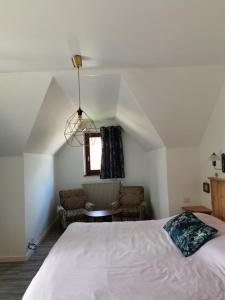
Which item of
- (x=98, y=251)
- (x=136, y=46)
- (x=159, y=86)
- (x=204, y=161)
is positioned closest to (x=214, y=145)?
(x=204, y=161)

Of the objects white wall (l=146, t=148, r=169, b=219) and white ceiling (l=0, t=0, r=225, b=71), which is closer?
white ceiling (l=0, t=0, r=225, b=71)

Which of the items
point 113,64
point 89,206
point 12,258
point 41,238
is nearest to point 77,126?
point 113,64

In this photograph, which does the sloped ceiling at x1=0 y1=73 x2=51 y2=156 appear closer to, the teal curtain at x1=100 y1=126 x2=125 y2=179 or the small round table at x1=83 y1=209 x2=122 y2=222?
the small round table at x1=83 y1=209 x2=122 y2=222

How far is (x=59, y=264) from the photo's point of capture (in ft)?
6.67

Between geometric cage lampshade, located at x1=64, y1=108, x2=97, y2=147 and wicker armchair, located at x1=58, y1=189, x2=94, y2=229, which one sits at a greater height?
geometric cage lampshade, located at x1=64, y1=108, x2=97, y2=147

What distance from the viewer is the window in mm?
6008

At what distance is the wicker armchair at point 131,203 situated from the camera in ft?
16.6

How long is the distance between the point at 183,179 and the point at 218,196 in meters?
0.76

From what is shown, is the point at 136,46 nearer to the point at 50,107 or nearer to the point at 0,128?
the point at 50,107

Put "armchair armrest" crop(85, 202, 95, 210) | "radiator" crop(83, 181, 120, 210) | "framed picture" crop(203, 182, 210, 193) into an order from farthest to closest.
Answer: "radiator" crop(83, 181, 120, 210)
"armchair armrest" crop(85, 202, 95, 210)
"framed picture" crop(203, 182, 210, 193)

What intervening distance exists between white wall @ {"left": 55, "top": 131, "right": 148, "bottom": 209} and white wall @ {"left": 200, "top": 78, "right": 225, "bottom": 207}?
84.7 inches

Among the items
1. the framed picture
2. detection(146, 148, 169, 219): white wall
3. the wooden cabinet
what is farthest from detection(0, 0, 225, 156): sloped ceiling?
the wooden cabinet

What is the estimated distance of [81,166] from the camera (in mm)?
5973

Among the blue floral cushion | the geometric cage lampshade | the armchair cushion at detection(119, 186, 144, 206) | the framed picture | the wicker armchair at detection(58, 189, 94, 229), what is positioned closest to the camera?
the blue floral cushion
